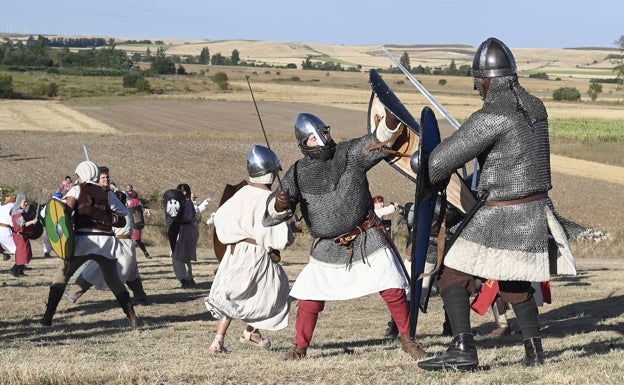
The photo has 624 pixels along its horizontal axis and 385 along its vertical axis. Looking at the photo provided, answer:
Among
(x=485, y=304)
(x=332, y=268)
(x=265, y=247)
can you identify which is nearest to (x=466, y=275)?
(x=485, y=304)

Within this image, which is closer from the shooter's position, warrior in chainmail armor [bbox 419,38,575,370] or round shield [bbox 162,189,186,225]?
warrior in chainmail armor [bbox 419,38,575,370]

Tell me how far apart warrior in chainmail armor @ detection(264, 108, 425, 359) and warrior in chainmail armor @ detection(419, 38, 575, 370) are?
2.77ft

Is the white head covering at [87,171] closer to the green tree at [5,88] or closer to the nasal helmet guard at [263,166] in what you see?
the nasal helmet guard at [263,166]

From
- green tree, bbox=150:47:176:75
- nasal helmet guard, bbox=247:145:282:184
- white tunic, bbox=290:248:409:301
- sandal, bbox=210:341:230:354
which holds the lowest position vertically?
green tree, bbox=150:47:176:75

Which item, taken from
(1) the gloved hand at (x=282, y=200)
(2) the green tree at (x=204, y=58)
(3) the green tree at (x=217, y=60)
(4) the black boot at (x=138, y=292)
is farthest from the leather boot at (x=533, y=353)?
(2) the green tree at (x=204, y=58)

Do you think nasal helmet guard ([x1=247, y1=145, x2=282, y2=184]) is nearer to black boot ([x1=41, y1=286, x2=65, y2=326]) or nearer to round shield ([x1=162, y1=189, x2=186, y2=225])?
black boot ([x1=41, y1=286, x2=65, y2=326])

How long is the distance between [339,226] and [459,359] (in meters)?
1.52

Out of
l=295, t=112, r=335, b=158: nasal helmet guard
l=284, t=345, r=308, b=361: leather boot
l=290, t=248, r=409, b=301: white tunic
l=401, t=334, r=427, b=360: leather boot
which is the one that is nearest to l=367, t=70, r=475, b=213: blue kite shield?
l=295, t=112, r=335, b=158: nasal helmet guard

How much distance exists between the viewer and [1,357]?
26.2ft

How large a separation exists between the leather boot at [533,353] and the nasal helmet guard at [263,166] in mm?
2866

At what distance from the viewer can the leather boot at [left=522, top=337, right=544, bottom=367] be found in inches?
259

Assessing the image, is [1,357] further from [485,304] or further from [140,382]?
[485,304]

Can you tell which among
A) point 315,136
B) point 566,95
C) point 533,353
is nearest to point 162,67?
point 566,95

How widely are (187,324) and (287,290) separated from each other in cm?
249
